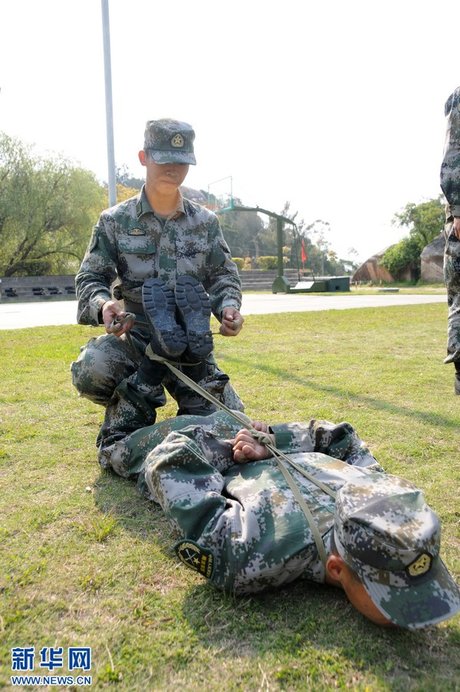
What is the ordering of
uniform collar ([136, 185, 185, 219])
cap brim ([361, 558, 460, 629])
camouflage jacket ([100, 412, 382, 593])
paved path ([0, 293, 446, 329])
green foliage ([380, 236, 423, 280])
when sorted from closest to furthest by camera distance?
cap brim ([361, 558, 460, 629]), camouflage jacket ([100, 412, 382, 593]), uniform collar ([136, 185, 185, 219]), paved path ([0, 293, 446, 329]), green foliage ([380, 236, 423, 280])

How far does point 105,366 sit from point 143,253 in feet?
2.31

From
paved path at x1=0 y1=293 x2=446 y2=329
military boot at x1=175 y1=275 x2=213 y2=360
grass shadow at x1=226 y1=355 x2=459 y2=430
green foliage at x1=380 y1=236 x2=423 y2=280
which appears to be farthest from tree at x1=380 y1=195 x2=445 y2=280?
military boot at x1=175 y1=275 x2=213 y2=360

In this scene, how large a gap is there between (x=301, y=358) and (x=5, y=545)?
4436 mm

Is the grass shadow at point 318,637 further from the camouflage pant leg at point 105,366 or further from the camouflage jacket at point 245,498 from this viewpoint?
the camouflage pant leg at point 105,366

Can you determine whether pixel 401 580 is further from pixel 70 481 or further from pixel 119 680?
pixel 70 481

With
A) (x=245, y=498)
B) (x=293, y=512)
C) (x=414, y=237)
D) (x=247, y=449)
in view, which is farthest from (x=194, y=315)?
(x=414, y=237)

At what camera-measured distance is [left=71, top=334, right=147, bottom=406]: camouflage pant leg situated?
10.4ft

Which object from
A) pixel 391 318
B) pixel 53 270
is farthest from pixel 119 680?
pixel 53 270

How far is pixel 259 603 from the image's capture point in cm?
187

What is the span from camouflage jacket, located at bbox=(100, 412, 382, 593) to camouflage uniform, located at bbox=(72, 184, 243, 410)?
731mm

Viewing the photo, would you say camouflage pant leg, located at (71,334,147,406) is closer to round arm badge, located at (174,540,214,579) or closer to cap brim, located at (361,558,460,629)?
round arm badge, located at (174,540,214,579)

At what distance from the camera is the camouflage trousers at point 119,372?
3191mm

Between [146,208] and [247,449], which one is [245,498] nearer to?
[247,449]

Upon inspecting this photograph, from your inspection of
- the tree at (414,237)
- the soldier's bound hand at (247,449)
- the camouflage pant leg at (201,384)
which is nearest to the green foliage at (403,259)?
the tree at (414,237)
